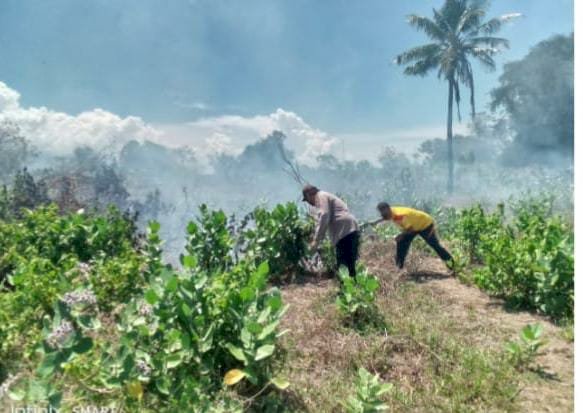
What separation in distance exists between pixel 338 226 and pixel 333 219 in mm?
110

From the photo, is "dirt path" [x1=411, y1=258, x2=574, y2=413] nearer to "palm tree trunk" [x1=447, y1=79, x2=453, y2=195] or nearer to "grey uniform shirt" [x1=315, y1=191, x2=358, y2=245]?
"grey uniform shirt" [x1=315, y1=191, x2=358, y2=245]

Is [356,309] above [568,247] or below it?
below

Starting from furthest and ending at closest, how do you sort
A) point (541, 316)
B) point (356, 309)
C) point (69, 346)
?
1. point (541, 316)
2. point (356, 309)
3. point (69, 346)

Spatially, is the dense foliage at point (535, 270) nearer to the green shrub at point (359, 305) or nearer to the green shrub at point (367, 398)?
the green shrub at point (359, 305)

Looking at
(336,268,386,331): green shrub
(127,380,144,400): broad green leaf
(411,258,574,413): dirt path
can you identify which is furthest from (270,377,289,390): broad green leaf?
(411,258,574,413): dirt path

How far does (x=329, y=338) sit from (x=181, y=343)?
1.48 metres

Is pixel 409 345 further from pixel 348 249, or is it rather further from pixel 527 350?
pixel 348 249

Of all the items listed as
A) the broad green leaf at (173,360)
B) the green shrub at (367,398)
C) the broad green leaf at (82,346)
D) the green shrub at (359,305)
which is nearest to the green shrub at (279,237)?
the green shrub at (359,305)

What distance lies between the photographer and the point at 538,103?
19.7 m

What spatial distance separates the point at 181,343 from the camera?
2.59m

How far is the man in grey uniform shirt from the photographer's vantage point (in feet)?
17.0

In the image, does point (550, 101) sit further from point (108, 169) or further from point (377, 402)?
point (377, 402)

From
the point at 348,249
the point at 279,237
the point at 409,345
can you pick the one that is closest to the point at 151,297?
the point at 409,345
